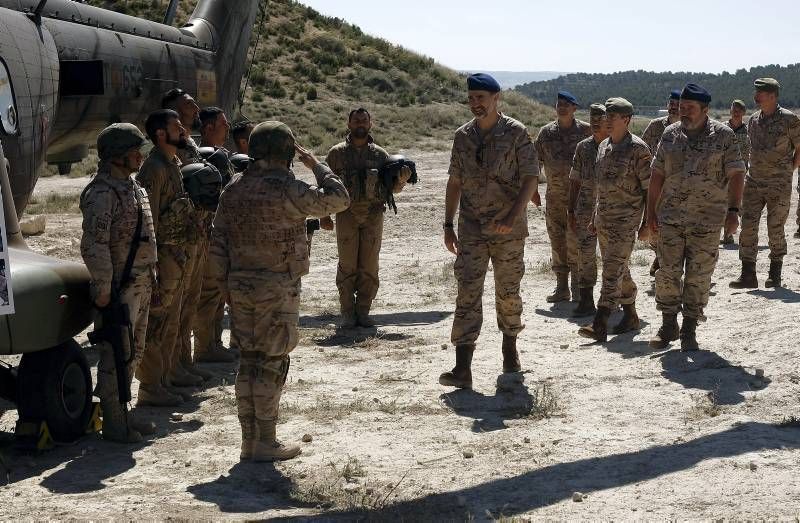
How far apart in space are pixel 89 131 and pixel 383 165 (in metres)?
3.94

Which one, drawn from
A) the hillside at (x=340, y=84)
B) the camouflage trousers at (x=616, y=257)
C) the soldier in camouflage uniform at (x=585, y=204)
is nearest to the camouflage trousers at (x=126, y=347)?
the camouflage trousers at (x=616, y=257)

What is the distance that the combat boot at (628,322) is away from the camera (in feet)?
30.2

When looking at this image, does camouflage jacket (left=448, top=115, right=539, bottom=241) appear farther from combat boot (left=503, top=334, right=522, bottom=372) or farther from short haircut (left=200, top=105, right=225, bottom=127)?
short haircut (left=200, top=105, right=225, bottom=127)

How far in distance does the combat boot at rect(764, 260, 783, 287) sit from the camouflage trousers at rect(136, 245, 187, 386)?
5961 mm

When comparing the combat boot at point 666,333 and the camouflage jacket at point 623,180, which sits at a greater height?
the camouflage jacket at point 623,180

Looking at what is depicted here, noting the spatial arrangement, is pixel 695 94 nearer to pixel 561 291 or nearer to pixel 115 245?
pixel 561 291

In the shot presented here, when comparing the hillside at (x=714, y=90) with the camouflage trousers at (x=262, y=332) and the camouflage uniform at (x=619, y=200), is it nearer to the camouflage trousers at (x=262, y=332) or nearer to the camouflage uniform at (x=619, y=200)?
the camouflage uniform at (x=619, y=200)

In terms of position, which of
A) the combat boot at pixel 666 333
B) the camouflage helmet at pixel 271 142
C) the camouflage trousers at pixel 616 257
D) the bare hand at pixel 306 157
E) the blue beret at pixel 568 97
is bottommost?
the combat boot at pixel 666 333

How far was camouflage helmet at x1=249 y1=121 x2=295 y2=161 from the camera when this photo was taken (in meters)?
5.84

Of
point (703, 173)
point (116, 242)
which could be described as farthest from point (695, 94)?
point (116, 242)

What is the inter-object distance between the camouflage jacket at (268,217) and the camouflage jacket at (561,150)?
5194 mm

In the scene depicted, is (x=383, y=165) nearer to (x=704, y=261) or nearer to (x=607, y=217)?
(x=607, y=217)

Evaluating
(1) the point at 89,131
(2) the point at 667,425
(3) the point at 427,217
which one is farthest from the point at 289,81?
(2) the point at 667,425

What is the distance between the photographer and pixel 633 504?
203 inches
